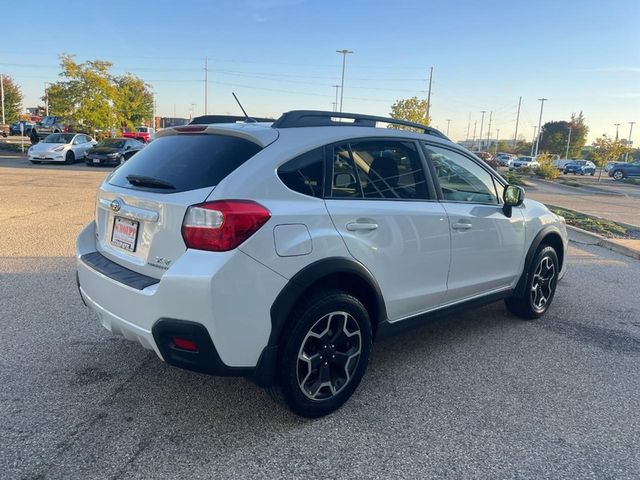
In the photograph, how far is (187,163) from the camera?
114 inches

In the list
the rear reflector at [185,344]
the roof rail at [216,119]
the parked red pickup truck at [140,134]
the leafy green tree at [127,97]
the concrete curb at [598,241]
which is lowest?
the concrete curb at [598,241]

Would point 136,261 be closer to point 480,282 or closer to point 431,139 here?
point 431,139

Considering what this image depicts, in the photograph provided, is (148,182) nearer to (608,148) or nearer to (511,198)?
(511,198)

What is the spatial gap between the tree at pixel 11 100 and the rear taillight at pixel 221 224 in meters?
76.7

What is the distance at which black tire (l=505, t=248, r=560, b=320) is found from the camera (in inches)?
185

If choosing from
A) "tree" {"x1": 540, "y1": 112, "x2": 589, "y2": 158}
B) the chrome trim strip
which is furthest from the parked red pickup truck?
"tree" {"x1": 540, "y1": 112, "x2": 589, "y2": 158}

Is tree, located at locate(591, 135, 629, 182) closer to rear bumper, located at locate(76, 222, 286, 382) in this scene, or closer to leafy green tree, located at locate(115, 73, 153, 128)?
leafy green tree, located at locate(115, 73, 153, 128)

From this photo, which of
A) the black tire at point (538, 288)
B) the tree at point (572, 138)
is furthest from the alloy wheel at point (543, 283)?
the tree at point (572, 138)

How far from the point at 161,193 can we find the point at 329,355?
1.35m

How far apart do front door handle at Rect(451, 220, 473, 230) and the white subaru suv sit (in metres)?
0.02

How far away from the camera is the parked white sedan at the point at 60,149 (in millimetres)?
22125

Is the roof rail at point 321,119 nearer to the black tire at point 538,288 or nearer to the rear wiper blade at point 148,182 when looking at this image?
the rear wiper blade at point 148,182

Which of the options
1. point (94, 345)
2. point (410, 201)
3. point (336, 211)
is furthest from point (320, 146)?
point (94, 345)

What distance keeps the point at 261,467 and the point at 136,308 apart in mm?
1051
